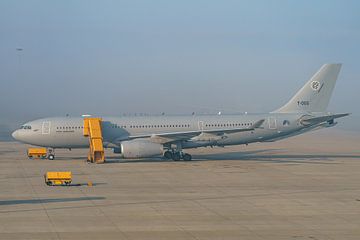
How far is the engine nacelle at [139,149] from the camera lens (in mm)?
40594

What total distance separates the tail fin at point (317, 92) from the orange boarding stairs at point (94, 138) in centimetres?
1538

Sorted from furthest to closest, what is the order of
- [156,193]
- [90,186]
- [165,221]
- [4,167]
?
1. [4,167]
2. [90,186]
3. [156,193]
4. [165,221]

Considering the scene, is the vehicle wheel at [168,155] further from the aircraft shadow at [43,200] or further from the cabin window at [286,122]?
the aircraft shadow at [43,200]

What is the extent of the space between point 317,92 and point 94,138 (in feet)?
59.5

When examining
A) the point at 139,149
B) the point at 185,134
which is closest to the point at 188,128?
the point at 185,134

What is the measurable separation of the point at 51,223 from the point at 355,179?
19.1 meters

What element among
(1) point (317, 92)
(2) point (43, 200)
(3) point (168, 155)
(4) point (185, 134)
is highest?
(1) point (317, 92)

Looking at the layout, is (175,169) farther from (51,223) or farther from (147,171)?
(51,223)

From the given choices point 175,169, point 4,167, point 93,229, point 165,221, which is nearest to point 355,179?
point 175,169

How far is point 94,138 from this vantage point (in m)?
41.4

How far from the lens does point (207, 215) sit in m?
19.8

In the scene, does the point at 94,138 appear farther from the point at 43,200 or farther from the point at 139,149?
the point at 43,200

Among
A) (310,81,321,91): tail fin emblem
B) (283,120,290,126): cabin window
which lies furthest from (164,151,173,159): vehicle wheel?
(310,81,321,91): tail fin emblem

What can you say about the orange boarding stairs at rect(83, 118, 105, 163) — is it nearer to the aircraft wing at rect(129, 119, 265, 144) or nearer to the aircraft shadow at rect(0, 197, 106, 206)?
the aircraft wing at rect(129, 119, 265, 144)
